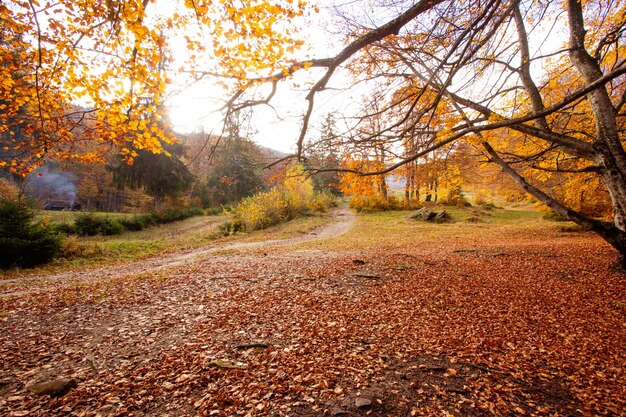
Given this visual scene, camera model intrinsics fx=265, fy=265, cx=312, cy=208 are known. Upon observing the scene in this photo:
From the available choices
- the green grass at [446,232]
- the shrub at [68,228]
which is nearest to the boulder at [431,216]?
the green grass at [446,232]

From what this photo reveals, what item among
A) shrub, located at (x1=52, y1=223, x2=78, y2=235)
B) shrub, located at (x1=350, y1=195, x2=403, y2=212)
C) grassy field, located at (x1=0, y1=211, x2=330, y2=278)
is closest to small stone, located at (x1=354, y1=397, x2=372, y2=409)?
grassy field, located at (x1=0, y1=211, x2=330, y2=278)

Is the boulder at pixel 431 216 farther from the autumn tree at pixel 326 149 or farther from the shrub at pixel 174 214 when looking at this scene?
the shrub at pixel 174 214

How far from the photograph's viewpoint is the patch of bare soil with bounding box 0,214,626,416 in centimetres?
222

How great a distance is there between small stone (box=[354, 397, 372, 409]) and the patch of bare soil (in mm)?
12

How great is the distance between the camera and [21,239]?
8.28m

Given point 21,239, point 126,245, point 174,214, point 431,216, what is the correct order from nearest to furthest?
point 21,239, point 126,245, point 431,216, point 174,214

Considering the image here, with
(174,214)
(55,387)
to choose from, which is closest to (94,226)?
(174,214)

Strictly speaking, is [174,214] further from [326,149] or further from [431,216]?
[326,149]

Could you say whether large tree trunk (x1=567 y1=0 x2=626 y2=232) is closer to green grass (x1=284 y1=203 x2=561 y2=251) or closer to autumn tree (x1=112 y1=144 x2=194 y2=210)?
green grass (x1=284 y1=203 x2=561 y2=251)

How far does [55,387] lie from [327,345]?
257 cm

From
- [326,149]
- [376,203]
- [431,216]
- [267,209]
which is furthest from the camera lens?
[376,203]

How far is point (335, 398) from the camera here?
2.24 m

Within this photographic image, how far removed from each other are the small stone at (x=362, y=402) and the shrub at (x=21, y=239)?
11078 mm

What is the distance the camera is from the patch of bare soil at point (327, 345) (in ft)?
7.29
